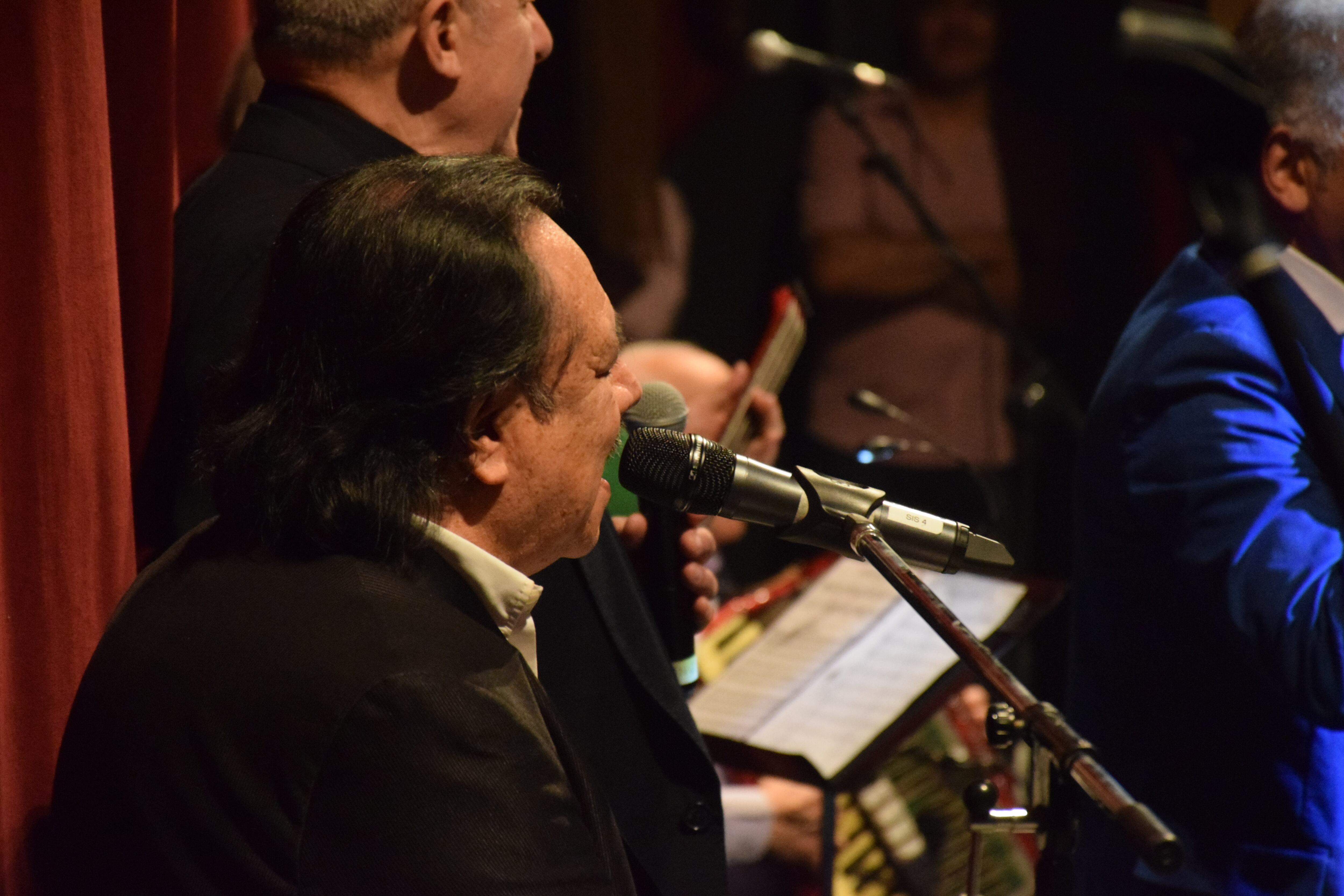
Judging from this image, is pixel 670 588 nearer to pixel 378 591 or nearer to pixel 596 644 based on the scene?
pixel 596 644

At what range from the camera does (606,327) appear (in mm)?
1396

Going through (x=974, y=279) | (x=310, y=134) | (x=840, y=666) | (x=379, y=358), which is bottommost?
(x=840, y=666)

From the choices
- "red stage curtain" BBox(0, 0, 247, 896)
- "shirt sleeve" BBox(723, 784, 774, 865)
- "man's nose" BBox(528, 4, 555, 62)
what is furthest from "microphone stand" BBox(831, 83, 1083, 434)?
"red stage curtain" BBox(0, 0, 247, 896)

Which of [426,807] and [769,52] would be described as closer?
[426,807]

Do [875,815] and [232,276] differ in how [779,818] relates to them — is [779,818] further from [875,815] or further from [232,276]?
[232,276]

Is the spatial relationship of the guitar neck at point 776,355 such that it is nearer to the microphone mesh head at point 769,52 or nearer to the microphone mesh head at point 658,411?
the microphone mesh head at point 658,411

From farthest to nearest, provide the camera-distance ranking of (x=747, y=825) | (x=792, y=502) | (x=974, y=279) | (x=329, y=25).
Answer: (x=974, y=279) < (x=747, y=825) < (x=329, y=25) < (x=792, y=502)

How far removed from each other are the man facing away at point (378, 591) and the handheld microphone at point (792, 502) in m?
0.08

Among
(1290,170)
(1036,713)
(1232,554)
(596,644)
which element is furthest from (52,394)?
(1290,170)

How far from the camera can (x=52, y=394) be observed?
5.18 ft

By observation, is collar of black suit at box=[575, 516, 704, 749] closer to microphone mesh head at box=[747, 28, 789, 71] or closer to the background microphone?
the background microphone

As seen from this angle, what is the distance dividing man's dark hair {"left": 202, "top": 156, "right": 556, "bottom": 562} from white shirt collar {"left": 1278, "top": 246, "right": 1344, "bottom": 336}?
45.0 inches

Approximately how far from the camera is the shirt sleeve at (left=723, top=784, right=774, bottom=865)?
2.92 meters

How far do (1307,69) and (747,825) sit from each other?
1.77 meters
